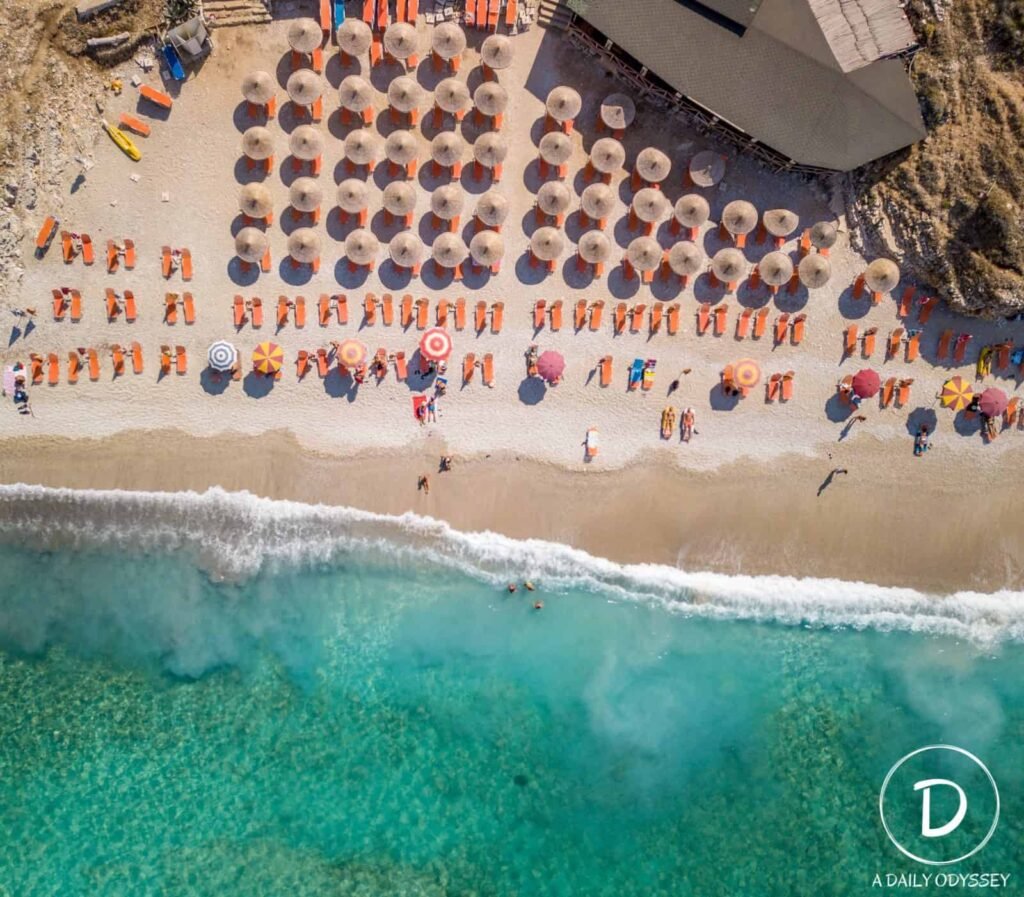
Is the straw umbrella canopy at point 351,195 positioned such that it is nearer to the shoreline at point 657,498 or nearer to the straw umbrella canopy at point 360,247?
the straw umbrella canopy at point 360,247

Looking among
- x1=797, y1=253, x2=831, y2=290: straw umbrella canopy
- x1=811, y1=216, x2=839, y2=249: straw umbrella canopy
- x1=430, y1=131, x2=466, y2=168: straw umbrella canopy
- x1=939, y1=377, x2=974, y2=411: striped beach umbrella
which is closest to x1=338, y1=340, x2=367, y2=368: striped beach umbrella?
x1=430, y1=131, x2=466, y2=168: straw umbrella canopy

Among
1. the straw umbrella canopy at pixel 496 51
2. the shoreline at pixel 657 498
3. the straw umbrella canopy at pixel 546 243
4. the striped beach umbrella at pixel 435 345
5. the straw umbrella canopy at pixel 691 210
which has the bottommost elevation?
the shoreline at pixel 657 498

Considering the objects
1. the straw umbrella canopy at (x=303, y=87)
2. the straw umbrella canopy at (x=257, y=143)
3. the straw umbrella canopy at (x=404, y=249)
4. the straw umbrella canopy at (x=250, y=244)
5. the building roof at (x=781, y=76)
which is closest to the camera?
the building roof at (x=781, y=76)

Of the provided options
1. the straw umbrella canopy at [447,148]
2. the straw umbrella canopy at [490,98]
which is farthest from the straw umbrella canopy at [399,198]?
the straw umbrella canopy at [490,98]

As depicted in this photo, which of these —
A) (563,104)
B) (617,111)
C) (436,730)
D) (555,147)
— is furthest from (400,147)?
(436,730)

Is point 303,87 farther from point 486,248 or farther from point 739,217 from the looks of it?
point 739,217

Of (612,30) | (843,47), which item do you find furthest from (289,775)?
(843,47)

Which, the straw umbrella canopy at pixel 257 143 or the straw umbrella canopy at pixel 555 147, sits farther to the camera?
the straw umbrella canopy at pixel 555 147

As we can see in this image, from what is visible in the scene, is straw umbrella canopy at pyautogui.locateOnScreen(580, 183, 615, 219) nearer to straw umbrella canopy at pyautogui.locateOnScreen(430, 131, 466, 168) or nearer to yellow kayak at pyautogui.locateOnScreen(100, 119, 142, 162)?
straw umbrella canopy at pyautogui.locateOnScreen(430, 131, 466, 168)
